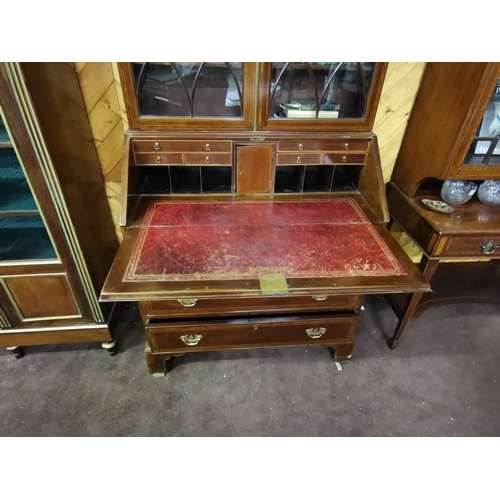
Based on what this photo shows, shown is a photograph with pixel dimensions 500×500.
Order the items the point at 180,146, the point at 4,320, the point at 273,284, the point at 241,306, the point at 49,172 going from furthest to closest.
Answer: the point at 4,320
the point at 180,146
the point at 241,306
the point at 49,172
the point at 273,284

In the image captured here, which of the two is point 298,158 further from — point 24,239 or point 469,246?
point 24,239

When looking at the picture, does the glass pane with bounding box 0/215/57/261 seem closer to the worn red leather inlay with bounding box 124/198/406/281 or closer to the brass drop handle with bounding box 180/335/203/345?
the worn red leather inlay with bounding box 124/198/406/281

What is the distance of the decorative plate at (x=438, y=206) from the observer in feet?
5.06

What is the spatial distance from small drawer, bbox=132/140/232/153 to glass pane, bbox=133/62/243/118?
122mm

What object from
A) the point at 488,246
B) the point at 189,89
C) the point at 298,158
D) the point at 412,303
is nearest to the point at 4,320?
the point at 189,89

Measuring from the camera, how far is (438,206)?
157 centimetres

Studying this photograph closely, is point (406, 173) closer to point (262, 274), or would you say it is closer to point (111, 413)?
point (262, 274)

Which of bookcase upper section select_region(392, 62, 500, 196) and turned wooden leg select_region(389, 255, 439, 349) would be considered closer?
bookcase upper section select_region(392, 62, 500, 196)

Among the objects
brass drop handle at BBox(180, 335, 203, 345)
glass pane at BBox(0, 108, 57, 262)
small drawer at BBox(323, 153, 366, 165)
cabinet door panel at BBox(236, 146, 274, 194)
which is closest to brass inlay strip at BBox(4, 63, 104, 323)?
glass pane at BBox(0, 108, 57, 262)

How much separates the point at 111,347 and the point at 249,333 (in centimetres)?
83

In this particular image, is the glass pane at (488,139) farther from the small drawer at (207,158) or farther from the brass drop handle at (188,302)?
the brass drop handle at (188,302)

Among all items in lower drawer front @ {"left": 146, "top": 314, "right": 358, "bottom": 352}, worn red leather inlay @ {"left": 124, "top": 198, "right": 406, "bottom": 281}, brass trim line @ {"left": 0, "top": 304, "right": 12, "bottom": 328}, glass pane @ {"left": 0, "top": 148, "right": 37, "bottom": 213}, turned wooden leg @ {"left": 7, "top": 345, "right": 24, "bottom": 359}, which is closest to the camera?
worn red leather inlay @ {"left": 124, "top": 198, "right": 406, "bottom": 281}

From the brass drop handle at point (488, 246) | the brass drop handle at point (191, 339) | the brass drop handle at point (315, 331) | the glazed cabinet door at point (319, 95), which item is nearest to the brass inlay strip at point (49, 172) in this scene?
the brass drop handle at point (191, 339)

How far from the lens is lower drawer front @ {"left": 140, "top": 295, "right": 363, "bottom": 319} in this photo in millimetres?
1327
